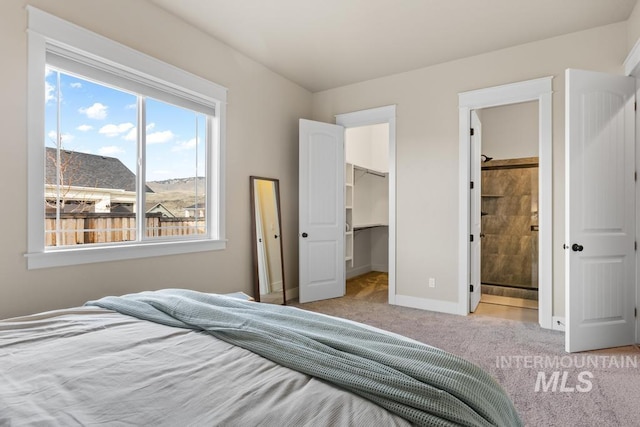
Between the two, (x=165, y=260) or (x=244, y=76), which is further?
(x=244, y=76)

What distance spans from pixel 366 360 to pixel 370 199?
551 centimetres

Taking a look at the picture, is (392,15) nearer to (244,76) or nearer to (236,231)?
(244,76)

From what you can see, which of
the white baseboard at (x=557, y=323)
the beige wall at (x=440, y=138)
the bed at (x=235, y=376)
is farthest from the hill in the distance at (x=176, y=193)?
the white baseboard at (x=557, y=323)

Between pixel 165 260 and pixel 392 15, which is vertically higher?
pixel 392 15

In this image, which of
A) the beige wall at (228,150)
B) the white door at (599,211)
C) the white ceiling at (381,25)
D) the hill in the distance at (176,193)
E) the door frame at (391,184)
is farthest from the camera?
the door frame at (391,184)

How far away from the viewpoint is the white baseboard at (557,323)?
3.37m

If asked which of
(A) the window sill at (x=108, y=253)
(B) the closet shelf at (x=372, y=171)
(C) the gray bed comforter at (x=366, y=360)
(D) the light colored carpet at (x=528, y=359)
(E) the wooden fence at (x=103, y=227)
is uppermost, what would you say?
(B) the closet shelf at (x=372, y=171)

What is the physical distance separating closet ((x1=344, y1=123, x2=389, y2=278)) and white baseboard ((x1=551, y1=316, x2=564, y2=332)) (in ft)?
10.0

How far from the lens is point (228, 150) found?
3674 mm

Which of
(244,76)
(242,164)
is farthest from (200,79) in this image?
(242,164)

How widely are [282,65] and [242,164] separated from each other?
1263 millimetres

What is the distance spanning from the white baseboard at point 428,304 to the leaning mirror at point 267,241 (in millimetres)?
1409

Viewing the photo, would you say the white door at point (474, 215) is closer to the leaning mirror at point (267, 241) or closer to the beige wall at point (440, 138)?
the beige wall at point (440, 138)

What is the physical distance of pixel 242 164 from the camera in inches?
151
